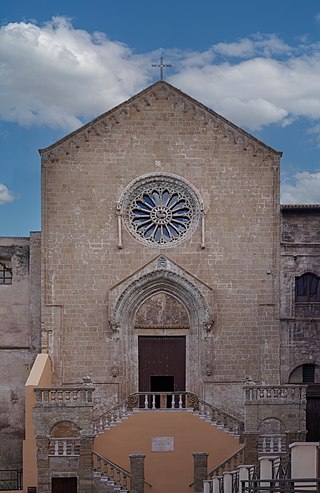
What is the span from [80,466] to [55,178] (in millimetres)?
9789

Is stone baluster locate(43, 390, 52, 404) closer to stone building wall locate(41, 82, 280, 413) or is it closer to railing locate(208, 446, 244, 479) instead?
stone building wall locate(41, 82, 280, 413)

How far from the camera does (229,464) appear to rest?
23.2m

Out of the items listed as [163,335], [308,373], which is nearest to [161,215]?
[163,335]

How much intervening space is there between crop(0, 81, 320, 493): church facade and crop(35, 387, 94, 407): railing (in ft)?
10.0

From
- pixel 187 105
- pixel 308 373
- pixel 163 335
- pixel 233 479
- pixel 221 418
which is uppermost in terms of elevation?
pixel 187 105

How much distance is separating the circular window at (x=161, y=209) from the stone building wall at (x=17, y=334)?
355 centimetres

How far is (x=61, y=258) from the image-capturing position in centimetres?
2728

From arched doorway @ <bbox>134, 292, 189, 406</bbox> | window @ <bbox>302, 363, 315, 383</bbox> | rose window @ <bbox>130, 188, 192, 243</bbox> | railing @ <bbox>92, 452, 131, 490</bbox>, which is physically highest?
rose window @ <bbox>130, 188, 192, 243</bbox>

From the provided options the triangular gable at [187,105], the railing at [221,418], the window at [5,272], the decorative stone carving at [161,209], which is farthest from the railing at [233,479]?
the triangular gable at [187,105]

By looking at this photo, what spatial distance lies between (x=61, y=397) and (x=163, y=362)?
512cm

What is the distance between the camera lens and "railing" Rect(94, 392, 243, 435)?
2456 centimetres

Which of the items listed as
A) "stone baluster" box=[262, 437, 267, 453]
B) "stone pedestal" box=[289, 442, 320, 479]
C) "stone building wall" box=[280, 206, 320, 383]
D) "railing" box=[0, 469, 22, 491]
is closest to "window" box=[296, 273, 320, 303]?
"stone building wall" box=[280, 206, 320, 383]

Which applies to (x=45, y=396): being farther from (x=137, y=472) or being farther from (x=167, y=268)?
(x=167, y=268)

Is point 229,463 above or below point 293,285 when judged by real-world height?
below
